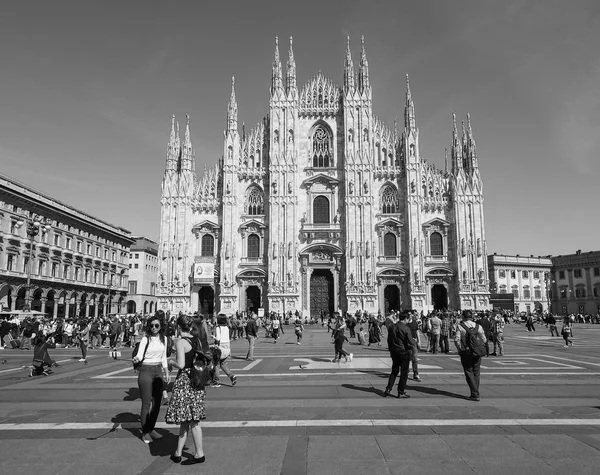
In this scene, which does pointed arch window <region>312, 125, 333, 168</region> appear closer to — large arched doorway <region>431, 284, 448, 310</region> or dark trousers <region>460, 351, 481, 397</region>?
large arched doorway <region>431, 284, 448, 310</region>

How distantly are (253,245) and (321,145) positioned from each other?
12.7 m

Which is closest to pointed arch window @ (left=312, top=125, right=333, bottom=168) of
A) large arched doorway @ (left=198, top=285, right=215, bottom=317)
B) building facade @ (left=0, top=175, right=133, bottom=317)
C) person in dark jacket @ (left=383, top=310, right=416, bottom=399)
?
large arched doorway @ (left=198, top=285, right=215, bottom=317)

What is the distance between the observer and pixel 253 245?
48875 millimetres

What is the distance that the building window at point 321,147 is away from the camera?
164 feet

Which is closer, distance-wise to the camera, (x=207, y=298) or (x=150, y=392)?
(x=150, y=392)

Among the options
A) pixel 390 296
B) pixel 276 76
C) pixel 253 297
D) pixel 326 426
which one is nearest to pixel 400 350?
pixel 326 426

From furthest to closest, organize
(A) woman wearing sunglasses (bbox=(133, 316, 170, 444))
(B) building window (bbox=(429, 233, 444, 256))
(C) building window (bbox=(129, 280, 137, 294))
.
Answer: (C) building window (bbox=(129, 280, 137, 294)) → (B) building window (bbox=(429, 233, 444, 256)) → (A) woman wearing sunglasses (bbox=(133, 316, 170, 444))

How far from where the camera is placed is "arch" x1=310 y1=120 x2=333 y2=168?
49.9 metres

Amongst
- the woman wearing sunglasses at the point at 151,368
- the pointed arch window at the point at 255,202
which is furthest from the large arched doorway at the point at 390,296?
the woman wearing sunglasses at the point at 151,368

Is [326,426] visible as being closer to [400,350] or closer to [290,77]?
[400,350]

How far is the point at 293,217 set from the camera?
1879 inches

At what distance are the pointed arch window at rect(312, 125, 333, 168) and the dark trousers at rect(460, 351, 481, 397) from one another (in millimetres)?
41294

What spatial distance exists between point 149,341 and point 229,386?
441 centimetres

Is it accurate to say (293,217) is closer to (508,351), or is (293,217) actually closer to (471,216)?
(471,216)
